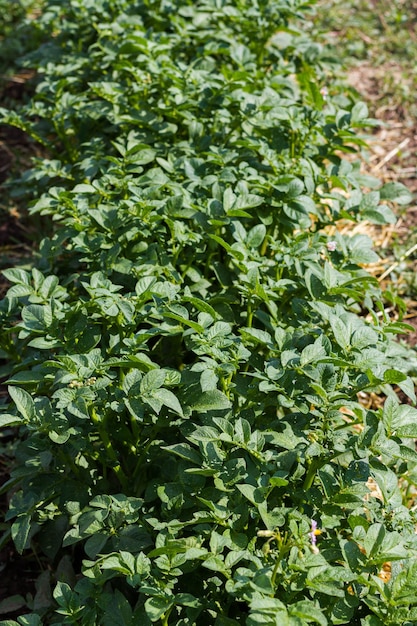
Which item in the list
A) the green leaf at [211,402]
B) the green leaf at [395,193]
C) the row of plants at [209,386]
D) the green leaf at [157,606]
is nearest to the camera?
the green leaf at [157,606]

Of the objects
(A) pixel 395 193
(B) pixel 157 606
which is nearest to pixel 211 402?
(B) pixel 157 606

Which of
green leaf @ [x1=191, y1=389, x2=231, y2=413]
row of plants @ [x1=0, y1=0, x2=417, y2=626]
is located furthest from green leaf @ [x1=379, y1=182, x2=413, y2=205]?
green leaf @ [x1=191, y1=389, x2=231, y2=413]

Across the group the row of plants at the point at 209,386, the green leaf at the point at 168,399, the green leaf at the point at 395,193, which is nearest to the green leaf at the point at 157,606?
the row of plants at the point at 209,386

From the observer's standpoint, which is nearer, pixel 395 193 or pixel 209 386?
pixel 209 386

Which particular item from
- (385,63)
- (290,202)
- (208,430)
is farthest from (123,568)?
(385,63)

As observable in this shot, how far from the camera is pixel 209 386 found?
2.08 meters

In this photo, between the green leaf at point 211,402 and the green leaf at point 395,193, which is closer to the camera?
the green leaf at point 211,402

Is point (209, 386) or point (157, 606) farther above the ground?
point (209, 386)

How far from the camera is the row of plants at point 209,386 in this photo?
1.90 m

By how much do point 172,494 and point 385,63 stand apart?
160 inches

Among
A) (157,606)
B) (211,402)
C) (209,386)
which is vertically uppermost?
(209,386)

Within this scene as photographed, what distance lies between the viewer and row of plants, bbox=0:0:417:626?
74.9 inches

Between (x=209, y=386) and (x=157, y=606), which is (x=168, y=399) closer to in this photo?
(x=209, y=386)

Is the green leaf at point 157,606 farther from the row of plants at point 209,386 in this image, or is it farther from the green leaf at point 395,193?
the green leaf at point 395,193
